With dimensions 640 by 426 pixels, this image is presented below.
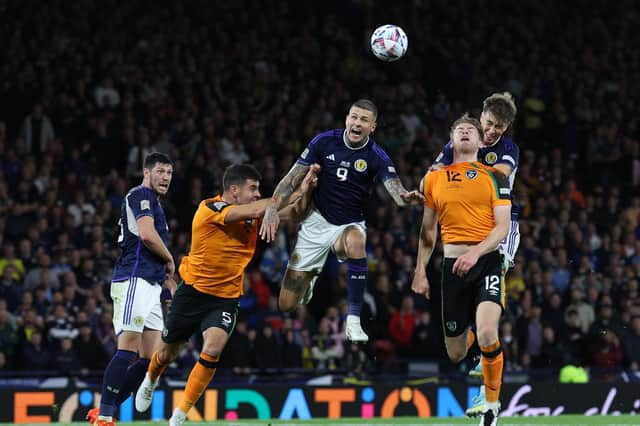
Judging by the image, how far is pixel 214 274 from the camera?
10141 millimetres

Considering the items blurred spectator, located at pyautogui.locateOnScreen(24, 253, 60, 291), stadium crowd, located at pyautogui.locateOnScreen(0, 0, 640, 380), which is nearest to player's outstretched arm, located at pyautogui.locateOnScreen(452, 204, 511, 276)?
stadium crowd, located at pyautogui.locateOnScreen(0, 0, 640, 380)

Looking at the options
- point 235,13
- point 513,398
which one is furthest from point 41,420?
point 235,13

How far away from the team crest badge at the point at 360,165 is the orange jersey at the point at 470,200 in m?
1.27

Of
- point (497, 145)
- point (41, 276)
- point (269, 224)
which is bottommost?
point (41, 276)

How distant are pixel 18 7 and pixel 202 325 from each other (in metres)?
11.2

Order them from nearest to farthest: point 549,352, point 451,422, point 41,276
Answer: point 451,422 < point 41,276 < point 549,352

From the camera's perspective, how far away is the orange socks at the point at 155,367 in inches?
415

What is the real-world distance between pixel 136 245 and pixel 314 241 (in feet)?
5.52

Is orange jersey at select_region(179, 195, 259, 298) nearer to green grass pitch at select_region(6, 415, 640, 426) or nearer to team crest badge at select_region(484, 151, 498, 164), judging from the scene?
team crest badge at select_region(484, 151, 498, 164)

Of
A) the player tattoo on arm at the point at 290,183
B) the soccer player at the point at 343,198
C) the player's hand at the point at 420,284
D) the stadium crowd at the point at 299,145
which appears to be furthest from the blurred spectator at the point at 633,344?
the player's hand at the point at 420,284

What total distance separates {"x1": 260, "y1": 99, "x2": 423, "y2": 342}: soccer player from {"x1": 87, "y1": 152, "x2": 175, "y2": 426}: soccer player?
3.65 feet

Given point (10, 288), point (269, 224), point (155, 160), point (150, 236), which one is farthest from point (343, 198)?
point (10, 288)

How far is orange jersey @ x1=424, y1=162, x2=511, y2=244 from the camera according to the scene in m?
9.76

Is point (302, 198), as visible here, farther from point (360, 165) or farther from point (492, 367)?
point (492, 367)
